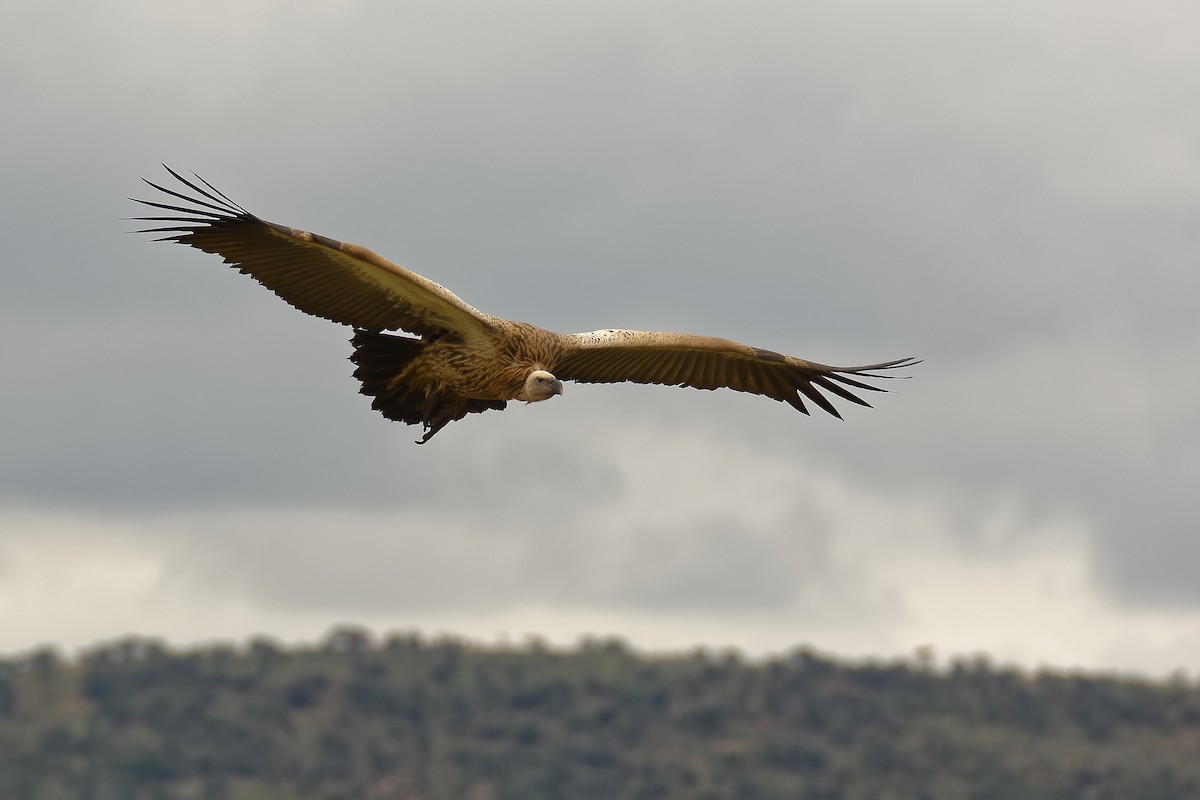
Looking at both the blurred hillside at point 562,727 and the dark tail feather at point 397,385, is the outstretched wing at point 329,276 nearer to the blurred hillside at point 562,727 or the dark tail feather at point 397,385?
the dark tail feather at point 397,385

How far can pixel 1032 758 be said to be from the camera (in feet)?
369

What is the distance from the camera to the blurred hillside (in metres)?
113

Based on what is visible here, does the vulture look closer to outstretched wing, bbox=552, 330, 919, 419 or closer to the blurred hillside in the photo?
outstretched wing, bbox=552, 330, 919, 419

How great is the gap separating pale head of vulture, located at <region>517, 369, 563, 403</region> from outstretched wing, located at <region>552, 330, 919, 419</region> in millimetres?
916

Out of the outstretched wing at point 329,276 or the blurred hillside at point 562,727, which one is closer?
the outstretched wing at point 329,276

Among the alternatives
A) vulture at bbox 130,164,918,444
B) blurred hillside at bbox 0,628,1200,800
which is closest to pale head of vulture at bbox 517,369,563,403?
vulture at bbox 130,164,918,444

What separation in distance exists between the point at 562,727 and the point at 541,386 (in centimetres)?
10432

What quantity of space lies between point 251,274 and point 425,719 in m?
104

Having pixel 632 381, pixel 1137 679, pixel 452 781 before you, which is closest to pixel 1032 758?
pixel 1137 679

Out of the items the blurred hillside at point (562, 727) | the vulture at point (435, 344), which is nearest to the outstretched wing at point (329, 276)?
the vulture at point (435, 344)

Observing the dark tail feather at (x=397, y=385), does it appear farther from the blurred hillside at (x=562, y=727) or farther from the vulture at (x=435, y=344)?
the blurred hillside at (x=562, y=727)

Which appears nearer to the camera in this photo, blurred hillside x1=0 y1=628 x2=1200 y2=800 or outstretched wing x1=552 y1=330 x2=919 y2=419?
outstretched wing x1=552 y1=330 x2=919 y2=419

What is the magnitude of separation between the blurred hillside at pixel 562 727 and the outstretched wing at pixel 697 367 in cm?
8827

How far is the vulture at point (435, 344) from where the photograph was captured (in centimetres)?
1981
